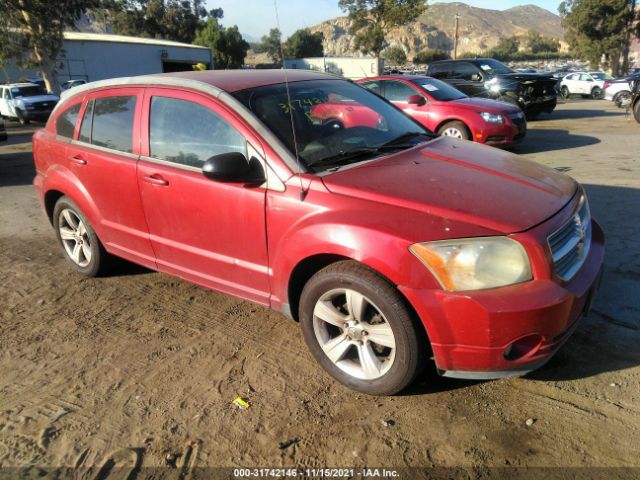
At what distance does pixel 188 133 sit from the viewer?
136 inches

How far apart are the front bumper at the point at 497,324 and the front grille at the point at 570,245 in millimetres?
89

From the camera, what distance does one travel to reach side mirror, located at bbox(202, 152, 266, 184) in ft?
9.60

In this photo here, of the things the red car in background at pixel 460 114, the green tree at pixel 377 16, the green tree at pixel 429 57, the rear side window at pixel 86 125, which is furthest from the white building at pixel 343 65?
→ the rear side window at pixel 86 125

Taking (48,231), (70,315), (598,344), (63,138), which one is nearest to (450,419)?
(598,344)

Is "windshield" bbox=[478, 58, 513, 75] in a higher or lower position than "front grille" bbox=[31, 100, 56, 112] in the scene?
higher

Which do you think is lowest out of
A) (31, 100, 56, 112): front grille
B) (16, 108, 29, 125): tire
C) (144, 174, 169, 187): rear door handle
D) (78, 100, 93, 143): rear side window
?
(16, 108, 29, 125): tire

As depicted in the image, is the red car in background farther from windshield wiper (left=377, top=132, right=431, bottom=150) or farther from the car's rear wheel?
the car's rear wheel

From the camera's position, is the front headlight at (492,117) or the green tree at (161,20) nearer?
the front headlight at (492,117)

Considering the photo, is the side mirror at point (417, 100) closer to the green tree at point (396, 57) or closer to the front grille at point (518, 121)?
the front grille at point (518, 121)

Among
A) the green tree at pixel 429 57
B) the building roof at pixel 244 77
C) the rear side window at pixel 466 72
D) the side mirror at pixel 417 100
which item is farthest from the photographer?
the green tree at pixel 429 57

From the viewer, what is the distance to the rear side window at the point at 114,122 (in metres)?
3.81

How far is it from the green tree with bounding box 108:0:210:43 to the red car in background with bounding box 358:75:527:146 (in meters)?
55.8

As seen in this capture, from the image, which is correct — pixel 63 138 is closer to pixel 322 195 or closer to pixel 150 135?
pixel 150 135

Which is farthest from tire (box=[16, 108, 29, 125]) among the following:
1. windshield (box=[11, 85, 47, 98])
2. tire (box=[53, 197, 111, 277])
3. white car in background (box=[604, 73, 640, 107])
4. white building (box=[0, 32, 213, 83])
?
white car in background (box=[604, 73, 640, 107])
